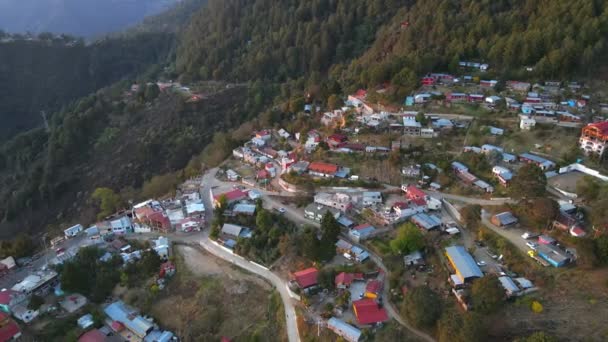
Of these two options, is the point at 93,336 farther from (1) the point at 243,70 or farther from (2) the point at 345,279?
(1) the point at 243,70

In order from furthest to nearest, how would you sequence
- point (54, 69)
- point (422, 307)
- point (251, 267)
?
point (54, 69) → point (251, 267) → point (422, 307)

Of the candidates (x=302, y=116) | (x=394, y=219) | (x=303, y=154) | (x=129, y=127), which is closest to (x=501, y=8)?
(x=302, y=116)

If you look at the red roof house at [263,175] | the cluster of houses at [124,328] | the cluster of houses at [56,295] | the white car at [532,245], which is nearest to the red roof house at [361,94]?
the red roof house at [263,175]

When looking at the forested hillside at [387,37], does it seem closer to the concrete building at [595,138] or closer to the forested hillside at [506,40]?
the forested hillside at [506,40]

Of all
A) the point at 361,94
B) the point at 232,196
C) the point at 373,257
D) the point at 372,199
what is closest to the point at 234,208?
the point at 232,196

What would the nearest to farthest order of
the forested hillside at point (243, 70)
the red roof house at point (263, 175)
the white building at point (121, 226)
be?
the white building at point (121, 226), the red roof house at point (263, 175), the forested hillside at point (243, 70)
